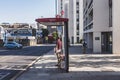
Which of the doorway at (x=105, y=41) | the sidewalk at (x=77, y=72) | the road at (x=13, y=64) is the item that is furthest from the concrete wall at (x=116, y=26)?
the sidewalk at (x=77, y=72)

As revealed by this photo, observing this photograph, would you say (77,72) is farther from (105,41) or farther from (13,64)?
(105,41)

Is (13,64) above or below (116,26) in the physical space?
below

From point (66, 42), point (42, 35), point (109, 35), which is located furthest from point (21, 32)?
point (66, 42)

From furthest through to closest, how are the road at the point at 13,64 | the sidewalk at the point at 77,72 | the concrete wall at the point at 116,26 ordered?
1. the concrete wall at the point at 116,26
2. the road at the point at 13,64
3. the sidewalk at the point at 77,72

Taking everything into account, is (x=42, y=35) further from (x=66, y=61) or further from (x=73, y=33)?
(x=66, y=61)

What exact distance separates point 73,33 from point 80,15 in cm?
670

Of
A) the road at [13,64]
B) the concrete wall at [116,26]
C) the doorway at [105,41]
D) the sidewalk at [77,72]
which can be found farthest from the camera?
the doorway at [105,41]

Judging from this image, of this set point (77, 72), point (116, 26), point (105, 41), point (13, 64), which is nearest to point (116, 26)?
point (116, 26)

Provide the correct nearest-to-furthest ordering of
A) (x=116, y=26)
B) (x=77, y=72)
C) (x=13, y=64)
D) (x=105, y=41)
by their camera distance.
Answer: 1. (x=77, y=72)
2. (x=13, y=64)
3. (x=116, y=26)
4. (x=105, y=41)

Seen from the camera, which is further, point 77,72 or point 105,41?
point 105,41

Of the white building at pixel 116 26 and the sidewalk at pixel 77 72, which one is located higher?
the white building at pixel 116 26

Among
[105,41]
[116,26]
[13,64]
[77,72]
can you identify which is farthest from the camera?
[105,41]

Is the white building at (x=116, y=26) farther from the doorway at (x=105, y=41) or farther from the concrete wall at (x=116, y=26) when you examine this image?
the doorway at (x=105, y=41)

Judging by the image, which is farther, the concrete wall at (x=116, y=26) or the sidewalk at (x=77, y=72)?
the concrete wall at (x=116, y=26)
